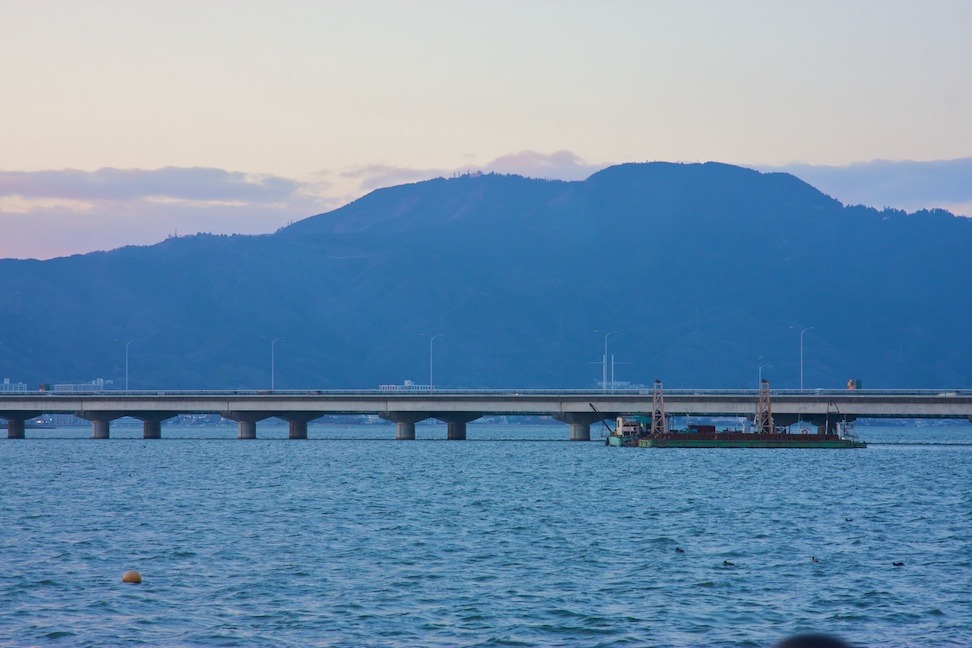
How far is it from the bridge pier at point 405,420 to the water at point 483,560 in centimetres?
7618

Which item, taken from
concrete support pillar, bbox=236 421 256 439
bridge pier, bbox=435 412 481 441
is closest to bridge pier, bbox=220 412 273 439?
concrete support pillar, bbox=236 421 256 439

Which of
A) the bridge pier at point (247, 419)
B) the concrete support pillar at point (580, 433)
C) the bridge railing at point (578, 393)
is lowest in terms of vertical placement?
the concrete support pillar at point (580, 433)

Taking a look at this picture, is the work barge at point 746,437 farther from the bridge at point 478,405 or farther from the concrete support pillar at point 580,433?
the concrete support pillar at point 580,433

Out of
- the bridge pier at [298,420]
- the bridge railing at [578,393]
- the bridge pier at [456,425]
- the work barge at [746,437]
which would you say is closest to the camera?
the work barge at [746,437]

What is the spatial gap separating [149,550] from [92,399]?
13628 cm

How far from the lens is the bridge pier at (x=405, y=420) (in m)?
178

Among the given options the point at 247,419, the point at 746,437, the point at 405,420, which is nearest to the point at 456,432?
the point at 405,420

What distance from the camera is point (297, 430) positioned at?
643ft

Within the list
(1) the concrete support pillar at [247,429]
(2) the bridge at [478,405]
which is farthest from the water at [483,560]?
(1) the concrete support pillar at [247,429]

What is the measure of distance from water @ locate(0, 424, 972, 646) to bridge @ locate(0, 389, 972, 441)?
55295 mm

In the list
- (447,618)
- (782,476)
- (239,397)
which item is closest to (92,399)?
(239,397)

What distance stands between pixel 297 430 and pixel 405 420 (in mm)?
21154

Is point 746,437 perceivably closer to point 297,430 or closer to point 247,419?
point 247,419

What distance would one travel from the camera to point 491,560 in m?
50.3
